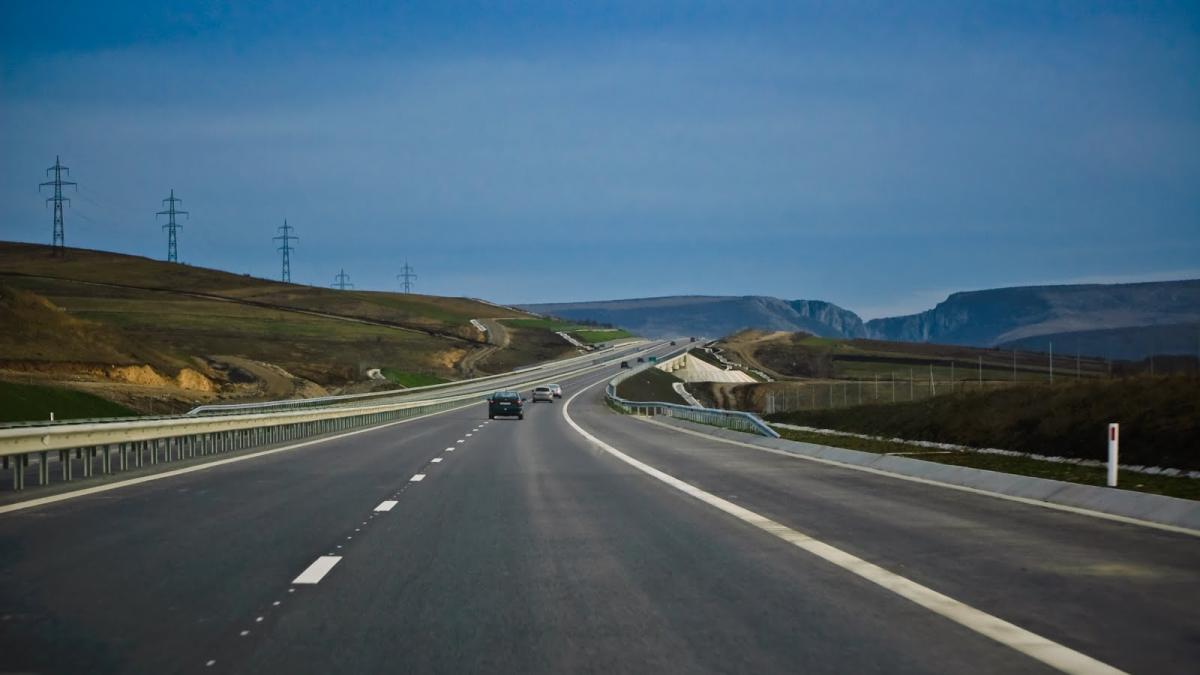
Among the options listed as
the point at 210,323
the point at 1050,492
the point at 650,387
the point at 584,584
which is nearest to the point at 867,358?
the point at 650,387

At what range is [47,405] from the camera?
46.6 meters

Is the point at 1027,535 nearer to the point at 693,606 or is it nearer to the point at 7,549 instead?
the point at 693,606

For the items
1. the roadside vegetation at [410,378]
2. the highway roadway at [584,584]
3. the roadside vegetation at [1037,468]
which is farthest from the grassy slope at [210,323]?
the highway roadway at [584,584]

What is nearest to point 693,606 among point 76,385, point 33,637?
point 33,637

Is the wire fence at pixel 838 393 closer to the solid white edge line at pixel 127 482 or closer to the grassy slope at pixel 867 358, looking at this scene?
the grassy slope at pixel 867 358

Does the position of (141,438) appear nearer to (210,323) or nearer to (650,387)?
(650,387)

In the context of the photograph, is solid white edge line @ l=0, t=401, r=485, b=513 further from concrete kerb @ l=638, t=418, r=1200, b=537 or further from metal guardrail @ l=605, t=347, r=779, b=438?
metal guardrail @ l=605, t=347, r=779, b=438

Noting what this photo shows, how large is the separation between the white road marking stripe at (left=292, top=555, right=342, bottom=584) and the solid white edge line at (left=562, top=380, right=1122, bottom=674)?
162 inches

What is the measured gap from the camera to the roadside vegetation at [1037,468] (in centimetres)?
1786

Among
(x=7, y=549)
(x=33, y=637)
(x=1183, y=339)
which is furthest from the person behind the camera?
(x=1183, y=339)

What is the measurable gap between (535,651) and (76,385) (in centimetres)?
6169

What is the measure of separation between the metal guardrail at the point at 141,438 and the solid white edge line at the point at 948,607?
32.7 feet

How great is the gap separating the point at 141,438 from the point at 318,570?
14294 millimetres

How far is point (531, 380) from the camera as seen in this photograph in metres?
130
